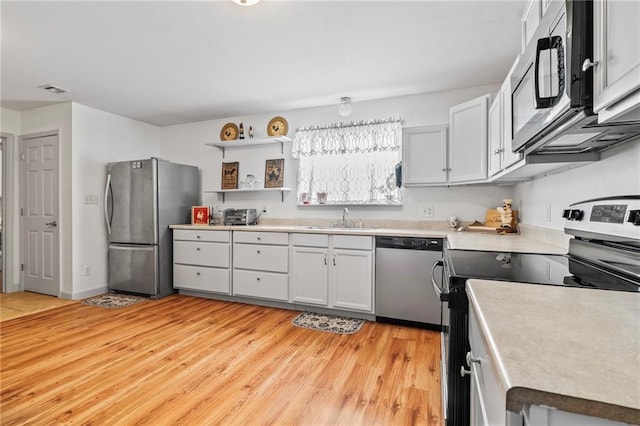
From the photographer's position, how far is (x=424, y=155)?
3.20m

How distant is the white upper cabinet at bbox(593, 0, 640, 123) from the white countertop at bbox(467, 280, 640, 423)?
1.62 ft

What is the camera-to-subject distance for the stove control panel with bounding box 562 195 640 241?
1.07 metres

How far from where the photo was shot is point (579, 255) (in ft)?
4.73

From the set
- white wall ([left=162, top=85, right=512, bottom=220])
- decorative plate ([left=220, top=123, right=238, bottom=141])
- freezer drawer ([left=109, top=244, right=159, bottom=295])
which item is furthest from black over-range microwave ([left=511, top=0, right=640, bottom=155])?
freezer drawer ([left=109, top=244, right=159, bottom=295])

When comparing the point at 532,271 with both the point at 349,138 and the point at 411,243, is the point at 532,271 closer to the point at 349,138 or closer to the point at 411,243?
the point at 411,243

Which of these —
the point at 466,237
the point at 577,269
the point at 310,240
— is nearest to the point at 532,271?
the point at 577,269

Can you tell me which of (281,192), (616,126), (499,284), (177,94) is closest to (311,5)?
(616,126)

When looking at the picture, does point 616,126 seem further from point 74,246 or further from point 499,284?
point 74,246

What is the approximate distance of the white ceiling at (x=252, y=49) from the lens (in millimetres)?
2064

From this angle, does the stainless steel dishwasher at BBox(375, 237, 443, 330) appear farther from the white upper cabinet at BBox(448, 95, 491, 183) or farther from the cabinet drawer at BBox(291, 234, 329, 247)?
the white upper cabinet at BBox(448, 95, 491, 183)

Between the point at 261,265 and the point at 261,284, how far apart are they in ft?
0.70

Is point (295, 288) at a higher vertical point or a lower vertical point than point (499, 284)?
lower

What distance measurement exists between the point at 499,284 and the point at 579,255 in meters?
0.80

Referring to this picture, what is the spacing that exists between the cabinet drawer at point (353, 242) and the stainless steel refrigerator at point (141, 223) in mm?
2311
